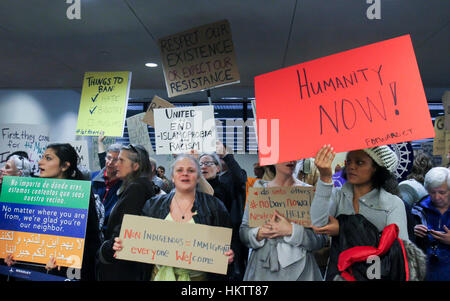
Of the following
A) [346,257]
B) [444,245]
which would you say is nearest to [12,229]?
[346,257]

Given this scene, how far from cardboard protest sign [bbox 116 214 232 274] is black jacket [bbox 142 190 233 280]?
0.07 meters

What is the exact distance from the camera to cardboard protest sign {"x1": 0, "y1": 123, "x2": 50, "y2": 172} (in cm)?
243

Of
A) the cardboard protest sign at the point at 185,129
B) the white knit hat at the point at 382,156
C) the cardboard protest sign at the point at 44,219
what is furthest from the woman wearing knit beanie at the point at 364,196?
the cardboard protest sign at the point at 44,219

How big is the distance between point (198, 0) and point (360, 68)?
3.84 feet

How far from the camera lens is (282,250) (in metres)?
1.63

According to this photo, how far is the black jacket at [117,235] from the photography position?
1.78 meters

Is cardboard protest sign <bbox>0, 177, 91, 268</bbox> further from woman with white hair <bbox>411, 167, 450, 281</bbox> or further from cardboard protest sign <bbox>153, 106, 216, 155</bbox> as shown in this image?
woman with white hair <bbox>411, 167, 450, 281</bbox>

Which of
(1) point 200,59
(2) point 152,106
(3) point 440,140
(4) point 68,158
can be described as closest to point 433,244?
(3) point 440,140

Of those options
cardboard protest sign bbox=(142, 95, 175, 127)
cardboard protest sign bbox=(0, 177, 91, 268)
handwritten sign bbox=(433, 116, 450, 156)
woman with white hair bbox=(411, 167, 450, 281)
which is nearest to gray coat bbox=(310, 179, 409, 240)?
woman with white hair bbox=(411, 167, 450, 281)

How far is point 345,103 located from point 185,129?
0.84 meters

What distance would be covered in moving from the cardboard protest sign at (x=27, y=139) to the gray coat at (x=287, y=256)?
1.63 m

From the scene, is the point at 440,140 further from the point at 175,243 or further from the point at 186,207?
the point at 175,243

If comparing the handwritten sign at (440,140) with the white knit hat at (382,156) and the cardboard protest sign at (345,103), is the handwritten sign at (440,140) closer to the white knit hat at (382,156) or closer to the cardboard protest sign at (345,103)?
the white knit hat at (382,156)
